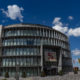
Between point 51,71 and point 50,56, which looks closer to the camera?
point 50,56

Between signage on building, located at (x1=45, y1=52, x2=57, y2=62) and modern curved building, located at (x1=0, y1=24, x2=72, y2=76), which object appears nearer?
modern curved building, located at (x1=0, y1=24, x2=72, y2=76)

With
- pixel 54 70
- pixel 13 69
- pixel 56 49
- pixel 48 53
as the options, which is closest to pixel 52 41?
pixel 56 49

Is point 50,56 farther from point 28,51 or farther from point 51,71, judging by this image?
point 28,51

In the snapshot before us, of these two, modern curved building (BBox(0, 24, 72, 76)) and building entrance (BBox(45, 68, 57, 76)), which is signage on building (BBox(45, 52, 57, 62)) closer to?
modern curved building (BBox(0, 24, 72, 76))

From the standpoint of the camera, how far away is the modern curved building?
179 feet

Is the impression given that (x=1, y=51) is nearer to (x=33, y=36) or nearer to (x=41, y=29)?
(x=33, y=36)

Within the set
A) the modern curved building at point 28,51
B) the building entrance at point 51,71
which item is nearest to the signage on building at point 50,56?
the modern curved building at point 28,51

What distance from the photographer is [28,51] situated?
5581cm

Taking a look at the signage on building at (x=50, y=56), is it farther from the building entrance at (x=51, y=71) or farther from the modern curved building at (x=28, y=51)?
the building entrance at (x=51, y=71)

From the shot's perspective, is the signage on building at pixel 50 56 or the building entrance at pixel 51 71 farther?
the building entrance at pixel 51 71

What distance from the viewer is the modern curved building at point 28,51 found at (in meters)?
54.6

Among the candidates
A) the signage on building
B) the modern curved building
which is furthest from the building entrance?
the signage on building

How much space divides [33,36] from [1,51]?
1457cm

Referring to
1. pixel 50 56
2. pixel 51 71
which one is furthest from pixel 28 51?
pixel 51 71
